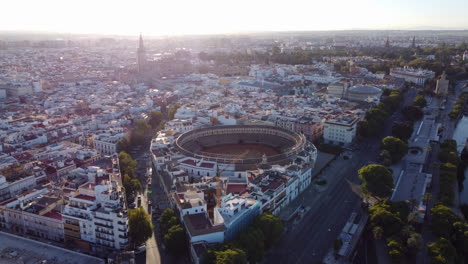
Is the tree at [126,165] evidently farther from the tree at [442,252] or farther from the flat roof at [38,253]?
the tree at [442,252]

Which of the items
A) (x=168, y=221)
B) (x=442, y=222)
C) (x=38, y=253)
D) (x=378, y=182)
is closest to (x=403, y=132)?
→ (x=378, y=182)

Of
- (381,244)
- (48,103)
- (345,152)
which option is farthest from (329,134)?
(48,103)

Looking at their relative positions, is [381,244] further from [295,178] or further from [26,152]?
[26,152]

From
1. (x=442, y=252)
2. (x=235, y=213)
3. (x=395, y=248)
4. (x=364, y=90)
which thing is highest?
(x=364, y=90)

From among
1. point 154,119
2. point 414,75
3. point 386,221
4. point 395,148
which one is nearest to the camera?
point 386,221

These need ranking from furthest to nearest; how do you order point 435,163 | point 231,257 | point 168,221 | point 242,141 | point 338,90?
point 338,90 → point 242,141 → point 435,163 → point 168,221 → point 231,257

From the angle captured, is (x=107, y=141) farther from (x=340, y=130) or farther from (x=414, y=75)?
(x=414, y=75)
